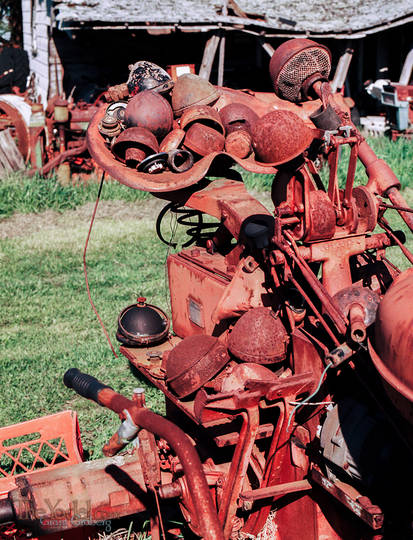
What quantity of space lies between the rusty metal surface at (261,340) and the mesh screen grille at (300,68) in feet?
4.39

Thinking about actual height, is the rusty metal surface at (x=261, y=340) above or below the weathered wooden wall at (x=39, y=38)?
above

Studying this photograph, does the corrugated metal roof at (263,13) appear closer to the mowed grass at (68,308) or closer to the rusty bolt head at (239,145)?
the mowed grass at (68,308)

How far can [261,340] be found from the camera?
3.56m

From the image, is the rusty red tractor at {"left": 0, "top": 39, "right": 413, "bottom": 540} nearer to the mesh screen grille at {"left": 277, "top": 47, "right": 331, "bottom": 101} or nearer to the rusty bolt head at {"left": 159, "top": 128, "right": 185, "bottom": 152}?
the mesh screen grille at {"left": 277, "top": 47, "right": 331, "bottom": 101}

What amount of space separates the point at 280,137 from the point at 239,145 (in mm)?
510

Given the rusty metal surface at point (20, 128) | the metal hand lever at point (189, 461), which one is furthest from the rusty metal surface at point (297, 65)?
the rusty metal surface at point (20, 128)

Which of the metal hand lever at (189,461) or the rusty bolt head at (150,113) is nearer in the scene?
the metal hand lever at (189,461)

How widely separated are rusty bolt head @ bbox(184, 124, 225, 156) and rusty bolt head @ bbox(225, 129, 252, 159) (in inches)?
2.7

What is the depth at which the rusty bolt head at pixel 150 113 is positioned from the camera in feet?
13.6

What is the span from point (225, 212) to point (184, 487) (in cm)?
159

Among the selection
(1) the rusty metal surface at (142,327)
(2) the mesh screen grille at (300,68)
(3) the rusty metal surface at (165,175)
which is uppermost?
(2) the mesh screen grille at (300,68)

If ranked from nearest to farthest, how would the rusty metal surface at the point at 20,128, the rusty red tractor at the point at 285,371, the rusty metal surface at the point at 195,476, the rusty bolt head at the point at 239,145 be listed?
the rusty metal surface at the point at 195,476
the rusty red tractor at the point at 285,371
the rusty bolt head at the point at 239,145
the rusty metal surface at the point at 20,128

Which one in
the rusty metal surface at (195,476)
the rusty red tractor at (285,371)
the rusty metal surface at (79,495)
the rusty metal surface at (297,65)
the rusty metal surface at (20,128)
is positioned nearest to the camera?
the rusty metal surface at (195,476)

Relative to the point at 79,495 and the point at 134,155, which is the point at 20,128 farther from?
the point at 79,495
